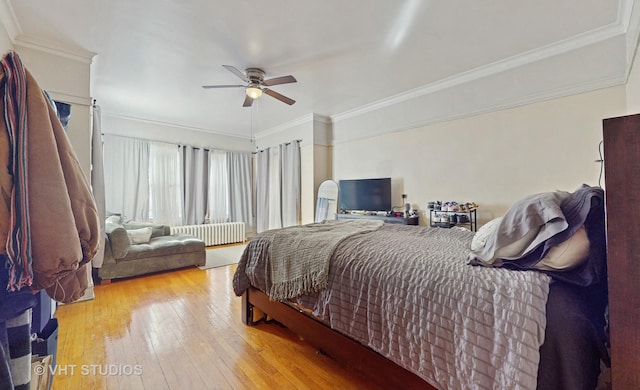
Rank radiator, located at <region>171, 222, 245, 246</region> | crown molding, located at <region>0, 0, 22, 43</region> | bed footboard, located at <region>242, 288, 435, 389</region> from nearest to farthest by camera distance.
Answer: bed footboard, located at <region>242, 288, 435, 389</region>
crown molding, located at <region>0, 0, 22, 43</region>
radiator, located at <region>171, 222, 245, 246</region>

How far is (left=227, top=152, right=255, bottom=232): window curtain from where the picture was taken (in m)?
6.40

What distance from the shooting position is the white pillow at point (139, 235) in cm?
398

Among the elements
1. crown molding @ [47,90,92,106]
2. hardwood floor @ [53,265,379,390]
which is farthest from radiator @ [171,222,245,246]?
crown molding @ [47,90,92,106]

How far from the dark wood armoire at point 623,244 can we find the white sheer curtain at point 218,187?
621 centimetres

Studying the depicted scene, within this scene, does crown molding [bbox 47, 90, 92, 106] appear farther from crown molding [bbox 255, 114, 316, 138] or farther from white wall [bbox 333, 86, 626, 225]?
white wall [bbox 333, 86, 626, 225]

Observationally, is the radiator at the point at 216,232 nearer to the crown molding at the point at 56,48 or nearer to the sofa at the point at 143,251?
the sofa at the point at 143,251

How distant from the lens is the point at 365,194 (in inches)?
181

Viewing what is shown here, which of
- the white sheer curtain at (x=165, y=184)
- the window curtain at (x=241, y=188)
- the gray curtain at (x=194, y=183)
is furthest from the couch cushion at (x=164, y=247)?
the window curtain at (x=241, y=188)

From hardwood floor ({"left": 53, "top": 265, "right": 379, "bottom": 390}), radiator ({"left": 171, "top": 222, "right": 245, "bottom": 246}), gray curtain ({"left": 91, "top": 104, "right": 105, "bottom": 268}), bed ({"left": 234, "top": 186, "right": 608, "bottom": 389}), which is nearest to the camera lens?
bed ({"left": 234, "top": 186, "right": 608, "bottom": 389})

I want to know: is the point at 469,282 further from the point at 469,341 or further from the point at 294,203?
the point at 294,203

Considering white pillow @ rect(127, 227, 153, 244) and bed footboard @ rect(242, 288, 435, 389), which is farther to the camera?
white pillow @ rect(127, 227, 153, 244)

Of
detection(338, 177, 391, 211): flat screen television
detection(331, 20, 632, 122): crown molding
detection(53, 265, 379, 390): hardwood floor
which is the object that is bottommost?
detection(53, 265, 379, 390): hardwood floor

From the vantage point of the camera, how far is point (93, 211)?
887mm

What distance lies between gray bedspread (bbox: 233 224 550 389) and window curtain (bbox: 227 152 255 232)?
498cm
